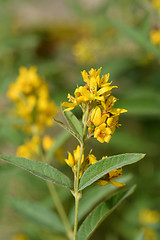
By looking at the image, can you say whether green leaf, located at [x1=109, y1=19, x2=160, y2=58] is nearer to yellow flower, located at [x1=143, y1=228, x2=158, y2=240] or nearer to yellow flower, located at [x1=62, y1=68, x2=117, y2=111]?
yellow flower, located at [x1=62, y1=68, x2=117, y2=111]

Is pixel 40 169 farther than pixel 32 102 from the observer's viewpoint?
No

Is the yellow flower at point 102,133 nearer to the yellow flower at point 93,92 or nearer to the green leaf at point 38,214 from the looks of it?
the yellow flower at point 93,92

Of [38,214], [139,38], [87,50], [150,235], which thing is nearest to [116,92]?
[87,50]

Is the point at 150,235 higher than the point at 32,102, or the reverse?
the point at 32,102

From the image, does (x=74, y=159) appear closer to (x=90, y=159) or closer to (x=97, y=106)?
(x=90, y=159)

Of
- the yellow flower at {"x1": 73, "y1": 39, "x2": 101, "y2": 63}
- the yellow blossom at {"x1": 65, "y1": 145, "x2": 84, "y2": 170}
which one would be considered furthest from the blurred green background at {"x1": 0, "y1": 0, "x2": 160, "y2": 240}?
the yellow blossom at {"x1": 65, "y1": 145, "x2": 84, "y2": 170}

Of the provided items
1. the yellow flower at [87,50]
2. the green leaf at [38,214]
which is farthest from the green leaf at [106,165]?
the yellow flower at [87,50]
